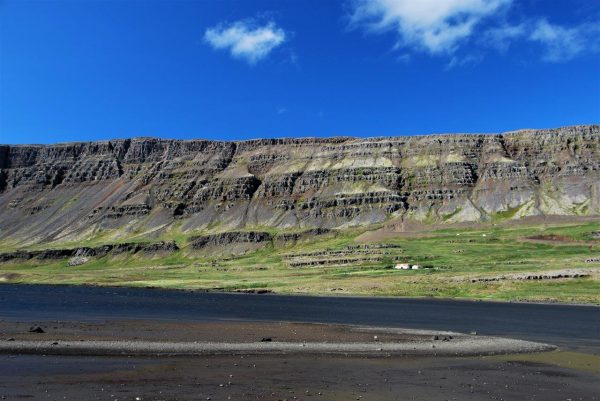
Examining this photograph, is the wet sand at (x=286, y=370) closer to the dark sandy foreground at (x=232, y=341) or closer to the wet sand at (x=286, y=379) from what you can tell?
the wet sand at (x=286, y=379)

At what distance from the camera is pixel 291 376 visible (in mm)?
32531

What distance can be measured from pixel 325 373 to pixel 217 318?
43.4m

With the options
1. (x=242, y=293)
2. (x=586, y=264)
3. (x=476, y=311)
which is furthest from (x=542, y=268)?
(x=242, y=293)

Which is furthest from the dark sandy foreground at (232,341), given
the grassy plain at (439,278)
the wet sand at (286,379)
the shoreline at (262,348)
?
the grassy plain at (439,278)

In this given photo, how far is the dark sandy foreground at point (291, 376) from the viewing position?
89.7ft

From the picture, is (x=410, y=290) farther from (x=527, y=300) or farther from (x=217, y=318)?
(x=217, y=318)

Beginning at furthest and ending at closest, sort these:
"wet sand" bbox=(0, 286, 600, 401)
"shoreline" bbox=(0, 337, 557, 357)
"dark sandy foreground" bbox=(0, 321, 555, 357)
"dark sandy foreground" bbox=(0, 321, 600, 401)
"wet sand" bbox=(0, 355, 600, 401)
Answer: "dark sandy foreground" bbox=(0, 321, 555, 357), "shoreline" bbox=(0, 337, 557, 357), "wet sand" bbox=(0, 286, 600, 401), "dark sandy foreground" bbox=(0, 321, 600, 401), "wet sand" bbox=(0, 355, 600, 401)

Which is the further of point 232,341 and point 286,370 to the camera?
point 232,341

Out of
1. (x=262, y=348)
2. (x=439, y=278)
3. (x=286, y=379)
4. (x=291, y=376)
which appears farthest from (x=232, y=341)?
(x=439, y=278)

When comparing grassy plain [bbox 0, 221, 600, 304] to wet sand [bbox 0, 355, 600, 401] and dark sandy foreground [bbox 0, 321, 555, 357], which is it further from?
wet sand [bbox 0, 355, 600, 401]

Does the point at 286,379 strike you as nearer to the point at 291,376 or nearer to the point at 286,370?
the point at 291,376

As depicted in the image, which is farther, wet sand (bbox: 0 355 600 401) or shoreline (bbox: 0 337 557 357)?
shoreline (bbox: 0 337 557 357)

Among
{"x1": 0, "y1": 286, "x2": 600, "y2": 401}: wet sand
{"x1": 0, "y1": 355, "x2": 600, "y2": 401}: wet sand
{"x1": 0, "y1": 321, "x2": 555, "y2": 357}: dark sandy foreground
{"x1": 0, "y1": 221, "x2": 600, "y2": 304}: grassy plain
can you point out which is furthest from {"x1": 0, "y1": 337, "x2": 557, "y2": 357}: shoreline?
{"x1": 0, "y1": 221, "x2": 600, "y2": 304}: grassy plain

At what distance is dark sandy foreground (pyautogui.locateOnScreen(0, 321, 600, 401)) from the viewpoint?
2733 cm
